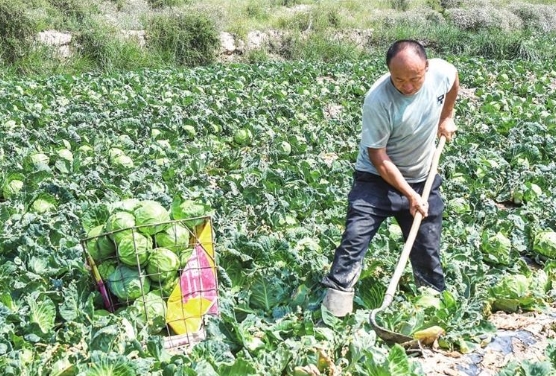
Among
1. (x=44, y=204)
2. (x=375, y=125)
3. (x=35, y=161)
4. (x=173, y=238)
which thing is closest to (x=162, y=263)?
(x=173, y=238)

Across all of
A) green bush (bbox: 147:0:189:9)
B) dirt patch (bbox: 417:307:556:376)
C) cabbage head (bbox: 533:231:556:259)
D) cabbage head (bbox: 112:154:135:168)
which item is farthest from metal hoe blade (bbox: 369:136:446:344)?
green bush (bbox: 147:0:189:9)

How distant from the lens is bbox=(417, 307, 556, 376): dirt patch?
11.4 ft

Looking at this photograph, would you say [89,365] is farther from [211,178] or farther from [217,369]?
[211,178]

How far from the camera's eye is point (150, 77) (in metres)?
12.8

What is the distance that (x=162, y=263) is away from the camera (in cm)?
367

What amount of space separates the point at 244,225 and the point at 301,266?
99 cm

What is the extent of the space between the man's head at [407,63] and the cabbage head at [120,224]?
1.74m

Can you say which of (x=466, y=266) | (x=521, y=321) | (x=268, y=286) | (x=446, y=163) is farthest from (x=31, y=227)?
(x=446, y=163)

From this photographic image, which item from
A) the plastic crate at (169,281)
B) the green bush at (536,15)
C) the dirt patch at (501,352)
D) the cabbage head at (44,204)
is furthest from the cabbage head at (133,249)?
the green bush at (536,15)

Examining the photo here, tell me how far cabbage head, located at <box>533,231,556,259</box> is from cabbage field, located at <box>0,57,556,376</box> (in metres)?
0.01

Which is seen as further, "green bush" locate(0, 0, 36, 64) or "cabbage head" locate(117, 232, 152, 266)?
"green bush" locate(0, 0, 36, 64)

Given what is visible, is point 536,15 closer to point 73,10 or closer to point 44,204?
point 73,10

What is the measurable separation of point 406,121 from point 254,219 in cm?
229

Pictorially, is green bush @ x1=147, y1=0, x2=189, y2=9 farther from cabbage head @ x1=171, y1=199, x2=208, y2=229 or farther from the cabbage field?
cabbage head @ x1=171, y1=199, x2=208, y2=229
